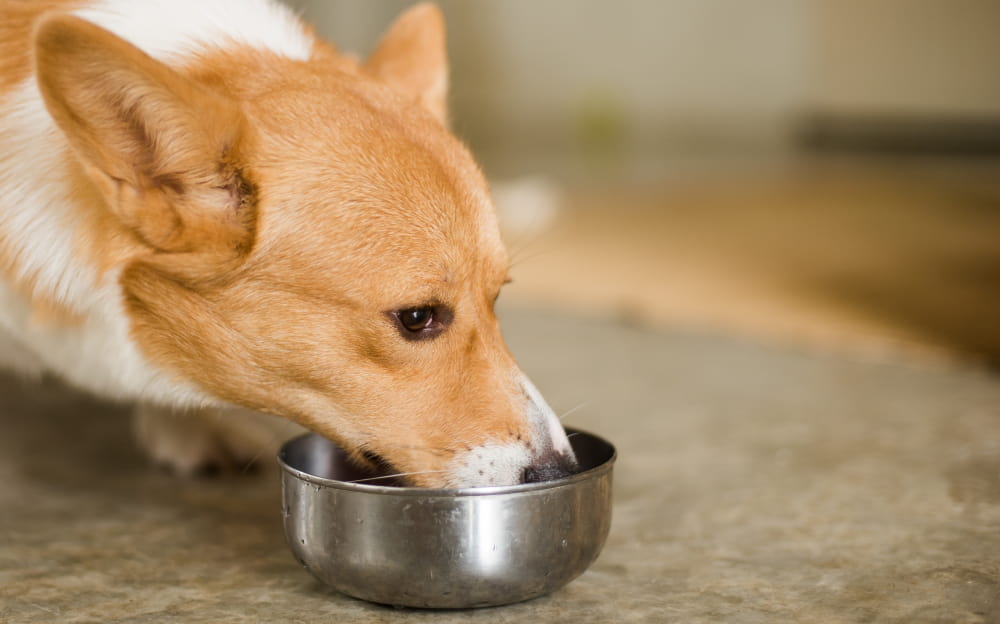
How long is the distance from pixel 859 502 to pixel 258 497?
4.01ft

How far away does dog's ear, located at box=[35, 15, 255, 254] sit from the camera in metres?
1.52

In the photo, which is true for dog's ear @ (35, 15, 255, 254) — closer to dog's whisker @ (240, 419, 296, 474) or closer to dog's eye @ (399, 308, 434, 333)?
dog's eye @ (399, 308, 434, 333)

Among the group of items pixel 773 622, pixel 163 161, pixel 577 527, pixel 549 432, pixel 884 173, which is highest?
pixel 884 173

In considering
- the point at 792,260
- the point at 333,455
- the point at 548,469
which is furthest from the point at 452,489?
the point at 792,260

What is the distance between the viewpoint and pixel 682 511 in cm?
219

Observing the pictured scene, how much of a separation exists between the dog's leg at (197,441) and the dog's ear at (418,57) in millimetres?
782

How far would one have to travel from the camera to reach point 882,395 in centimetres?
300

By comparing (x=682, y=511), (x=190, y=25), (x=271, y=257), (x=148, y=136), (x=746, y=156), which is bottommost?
(x=682, y=511)

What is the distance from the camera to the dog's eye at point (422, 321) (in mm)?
1728

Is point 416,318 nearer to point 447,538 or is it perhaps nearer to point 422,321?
point 422,321

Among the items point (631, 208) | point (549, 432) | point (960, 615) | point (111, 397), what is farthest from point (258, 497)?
point (631, 208)

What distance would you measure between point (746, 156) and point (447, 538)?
904 cm

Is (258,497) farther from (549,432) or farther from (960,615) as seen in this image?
(960,615)

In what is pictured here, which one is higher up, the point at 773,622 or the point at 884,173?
the point at 884,173
